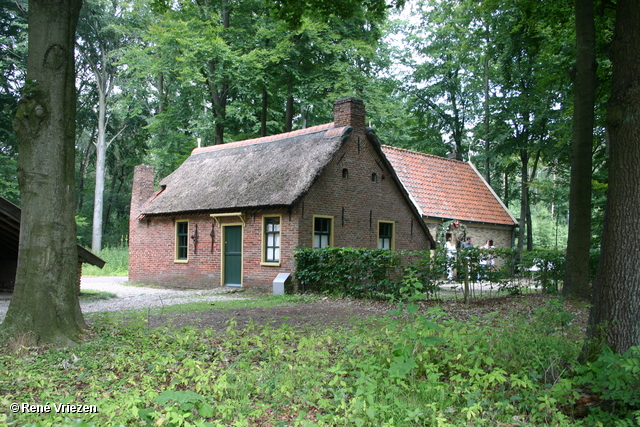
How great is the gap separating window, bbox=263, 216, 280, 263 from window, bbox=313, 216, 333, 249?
1.13 metres

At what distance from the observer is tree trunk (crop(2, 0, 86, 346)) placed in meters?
6.96

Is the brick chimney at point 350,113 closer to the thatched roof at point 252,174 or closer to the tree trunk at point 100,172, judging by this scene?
the thatched roof at point 252,174

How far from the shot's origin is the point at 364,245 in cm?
1817

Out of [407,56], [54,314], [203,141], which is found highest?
[407,56]

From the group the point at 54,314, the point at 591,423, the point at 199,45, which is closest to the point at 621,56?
the point at 591,423

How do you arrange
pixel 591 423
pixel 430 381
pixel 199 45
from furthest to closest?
pixel 199 45, pixel 430 381, pixel 591 423

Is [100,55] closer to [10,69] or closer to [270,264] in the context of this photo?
[10,69]

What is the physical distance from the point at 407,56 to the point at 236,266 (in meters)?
18.3

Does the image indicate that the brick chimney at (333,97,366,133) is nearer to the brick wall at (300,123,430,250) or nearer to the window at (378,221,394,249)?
the brick wall at (300,123,430,250)

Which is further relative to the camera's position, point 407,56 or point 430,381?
point 407,56

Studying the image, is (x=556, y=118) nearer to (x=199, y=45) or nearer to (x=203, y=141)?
(x=199, y=45)

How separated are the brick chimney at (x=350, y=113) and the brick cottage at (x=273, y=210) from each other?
3 cm

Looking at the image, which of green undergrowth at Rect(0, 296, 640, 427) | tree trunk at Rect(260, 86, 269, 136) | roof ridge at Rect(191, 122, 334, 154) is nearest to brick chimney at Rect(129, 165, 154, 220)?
roof ridge at Rect(191, 122, 334, 154)

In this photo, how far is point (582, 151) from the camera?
11234 mm
